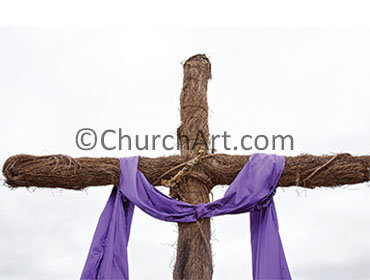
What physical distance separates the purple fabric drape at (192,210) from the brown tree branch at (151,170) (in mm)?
92

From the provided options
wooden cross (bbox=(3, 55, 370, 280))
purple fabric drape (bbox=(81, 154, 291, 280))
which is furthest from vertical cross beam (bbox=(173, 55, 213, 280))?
purple fabric drape (bbox=(81, 154, 291, 280))

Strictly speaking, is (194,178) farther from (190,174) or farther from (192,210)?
(192,210)

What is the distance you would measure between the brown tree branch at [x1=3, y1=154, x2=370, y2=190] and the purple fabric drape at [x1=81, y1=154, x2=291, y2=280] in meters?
0.09

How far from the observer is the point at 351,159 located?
3.31 metres

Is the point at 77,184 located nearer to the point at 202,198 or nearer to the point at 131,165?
the point at 131,165

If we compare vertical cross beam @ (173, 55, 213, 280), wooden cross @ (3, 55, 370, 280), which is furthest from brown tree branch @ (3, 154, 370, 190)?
vertical cross beam @ (173, 55, 213, 280)

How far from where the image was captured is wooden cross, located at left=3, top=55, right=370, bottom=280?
3.23m

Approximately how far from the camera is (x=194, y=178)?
341 cm

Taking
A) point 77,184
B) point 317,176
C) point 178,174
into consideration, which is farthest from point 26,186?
point 317,176

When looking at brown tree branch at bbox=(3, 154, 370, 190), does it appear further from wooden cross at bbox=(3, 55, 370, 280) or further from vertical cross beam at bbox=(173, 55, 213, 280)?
vertical cross beam at bbox=(173, 55, 213, 280)

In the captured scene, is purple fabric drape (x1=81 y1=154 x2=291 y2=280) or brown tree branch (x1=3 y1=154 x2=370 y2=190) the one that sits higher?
brown tree branch (x1=3 y1=154 x2=370 y2=190)

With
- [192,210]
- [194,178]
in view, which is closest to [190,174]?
[194,178]

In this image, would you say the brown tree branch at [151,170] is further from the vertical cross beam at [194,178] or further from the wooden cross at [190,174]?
the vertical cross beam at [194,178]

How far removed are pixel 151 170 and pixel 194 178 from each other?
13.5 inches
